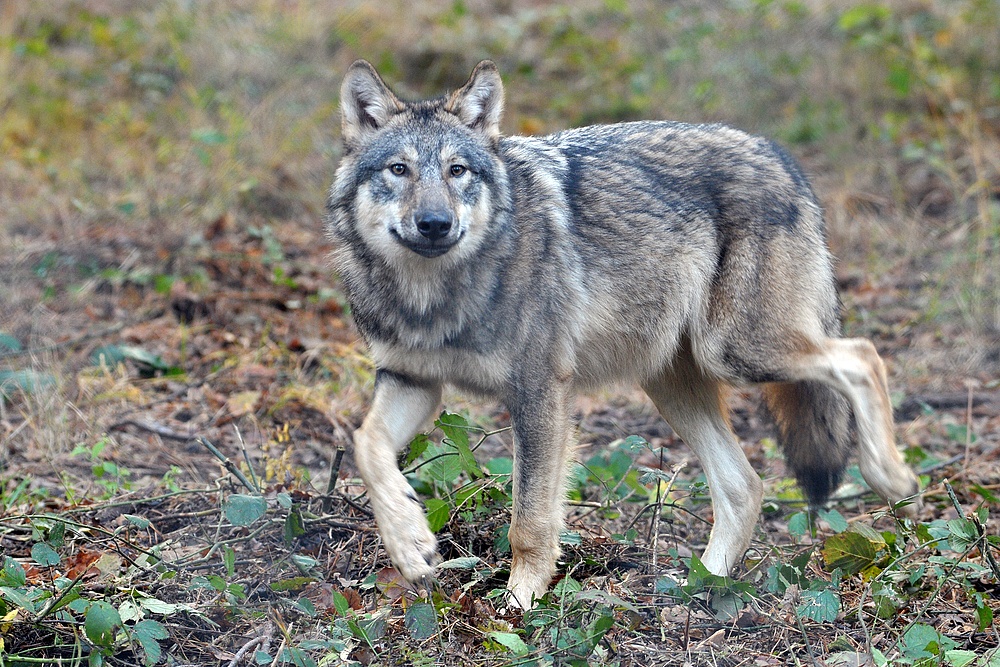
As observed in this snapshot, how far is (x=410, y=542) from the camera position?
371cm

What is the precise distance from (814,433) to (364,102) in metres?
2.59

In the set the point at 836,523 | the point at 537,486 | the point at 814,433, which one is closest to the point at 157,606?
the point at 537,486

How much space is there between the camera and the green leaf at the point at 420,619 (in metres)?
3.42

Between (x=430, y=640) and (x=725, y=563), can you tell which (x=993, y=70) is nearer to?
(x=725, y=563)

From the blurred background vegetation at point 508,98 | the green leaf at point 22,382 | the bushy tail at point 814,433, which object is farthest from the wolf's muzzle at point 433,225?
the blurred background vegetation at point 508,98

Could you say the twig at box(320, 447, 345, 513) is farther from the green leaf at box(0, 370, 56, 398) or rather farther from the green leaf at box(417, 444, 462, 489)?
the green leaf at box(0, 370, 56, 398)

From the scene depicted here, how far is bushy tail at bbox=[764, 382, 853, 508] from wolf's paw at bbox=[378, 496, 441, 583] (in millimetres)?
1896

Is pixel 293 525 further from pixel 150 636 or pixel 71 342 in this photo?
pixel 71 342

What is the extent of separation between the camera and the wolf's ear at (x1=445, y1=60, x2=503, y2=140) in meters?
4.41

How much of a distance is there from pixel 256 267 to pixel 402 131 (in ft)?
11.4

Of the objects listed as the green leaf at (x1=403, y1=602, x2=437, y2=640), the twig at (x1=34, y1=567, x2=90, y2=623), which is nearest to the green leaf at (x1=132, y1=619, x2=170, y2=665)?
the twig at (x1=34, y1=567, x2=90, y2=623)

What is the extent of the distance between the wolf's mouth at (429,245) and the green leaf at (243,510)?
1.17m

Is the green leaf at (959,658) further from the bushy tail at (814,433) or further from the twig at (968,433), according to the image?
the twig at (968,433)

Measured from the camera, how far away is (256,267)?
7.46 m
